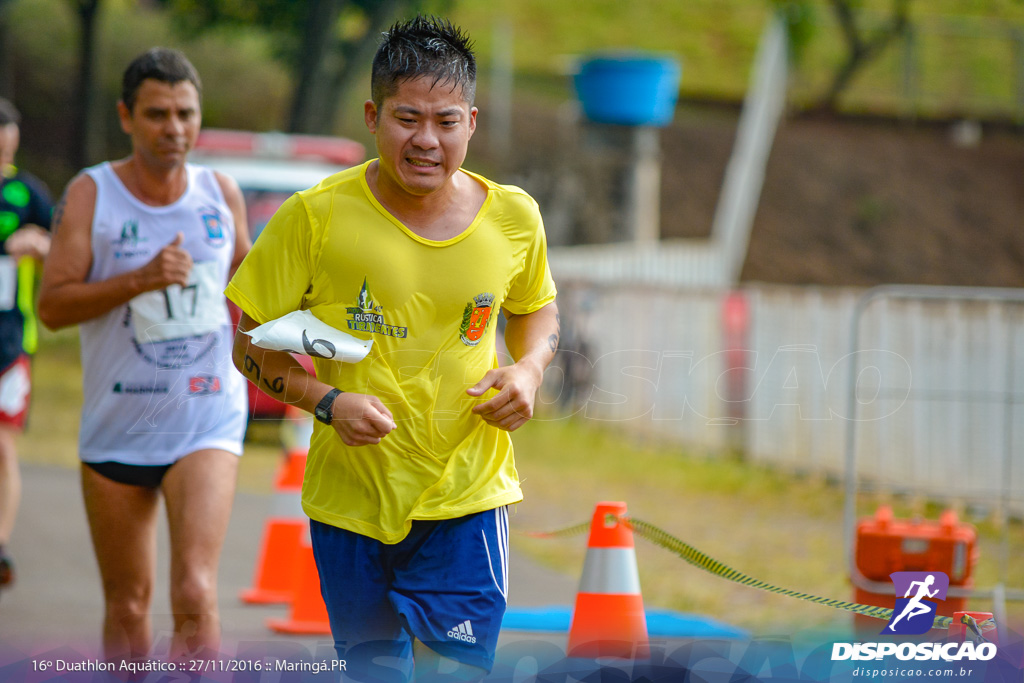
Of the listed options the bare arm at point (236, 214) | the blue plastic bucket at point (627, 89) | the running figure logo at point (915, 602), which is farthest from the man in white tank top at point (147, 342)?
the blue plastic bucket at point (627, 89)

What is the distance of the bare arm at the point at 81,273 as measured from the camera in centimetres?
408

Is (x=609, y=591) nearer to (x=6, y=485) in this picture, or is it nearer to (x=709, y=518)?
(x=6, y=485)

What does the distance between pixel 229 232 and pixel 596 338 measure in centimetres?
1101

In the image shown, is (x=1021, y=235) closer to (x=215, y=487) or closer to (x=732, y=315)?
(x=732, y=315)

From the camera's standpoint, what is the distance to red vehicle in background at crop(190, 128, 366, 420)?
13.0 metres

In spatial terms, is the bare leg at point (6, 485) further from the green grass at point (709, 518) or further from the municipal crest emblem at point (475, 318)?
the municipal crest emblem at point (475, 318)

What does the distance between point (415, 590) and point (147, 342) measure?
5.49 ft

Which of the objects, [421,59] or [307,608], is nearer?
[421,59]

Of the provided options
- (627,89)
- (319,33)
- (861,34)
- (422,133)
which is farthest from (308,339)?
(861,34)

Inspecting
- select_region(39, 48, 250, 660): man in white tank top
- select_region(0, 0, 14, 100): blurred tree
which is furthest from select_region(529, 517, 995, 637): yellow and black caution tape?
select_region(0, 0, 14, 100): blurred tree

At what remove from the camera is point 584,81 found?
21.2m

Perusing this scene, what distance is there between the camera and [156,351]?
169 inches

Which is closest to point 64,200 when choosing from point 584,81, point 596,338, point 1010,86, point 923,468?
point 923,468

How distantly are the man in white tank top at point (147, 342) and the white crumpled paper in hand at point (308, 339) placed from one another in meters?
1.19
